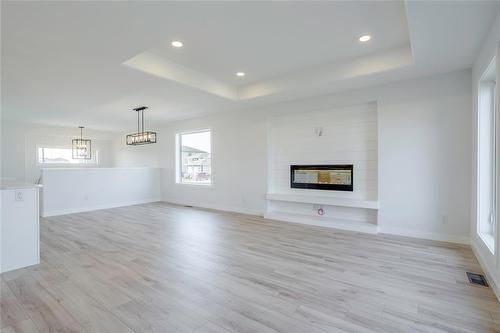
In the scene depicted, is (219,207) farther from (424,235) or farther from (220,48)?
(424,235)

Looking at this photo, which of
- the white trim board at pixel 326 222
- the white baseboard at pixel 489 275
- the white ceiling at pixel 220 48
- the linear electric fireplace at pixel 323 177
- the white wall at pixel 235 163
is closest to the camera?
the white baseboard at pixel 489 275

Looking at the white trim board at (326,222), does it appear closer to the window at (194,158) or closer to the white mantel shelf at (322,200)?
the white mantel shelf at (322,200)

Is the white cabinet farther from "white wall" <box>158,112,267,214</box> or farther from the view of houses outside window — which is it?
the view of houses outside window

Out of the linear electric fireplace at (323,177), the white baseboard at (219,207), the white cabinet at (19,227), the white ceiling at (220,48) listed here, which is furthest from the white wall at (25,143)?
the linear electric fireplace at (323,177)

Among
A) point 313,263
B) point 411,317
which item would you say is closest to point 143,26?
point 313,263

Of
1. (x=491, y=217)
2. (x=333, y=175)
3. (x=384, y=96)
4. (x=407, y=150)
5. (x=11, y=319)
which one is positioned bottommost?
(x=11, y=319)

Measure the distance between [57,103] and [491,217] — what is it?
806cm

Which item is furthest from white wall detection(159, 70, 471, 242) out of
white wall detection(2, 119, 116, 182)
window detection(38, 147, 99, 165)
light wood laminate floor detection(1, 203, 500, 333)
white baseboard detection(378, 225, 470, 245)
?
window detection(38, 147, 99, 165)

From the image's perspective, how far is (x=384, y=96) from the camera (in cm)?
439

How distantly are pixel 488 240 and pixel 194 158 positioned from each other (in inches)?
265

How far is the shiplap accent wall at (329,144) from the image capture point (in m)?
4.67

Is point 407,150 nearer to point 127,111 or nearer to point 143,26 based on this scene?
point 143,26

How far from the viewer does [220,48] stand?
3537mm

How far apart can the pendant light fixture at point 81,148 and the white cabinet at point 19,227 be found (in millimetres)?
6276
